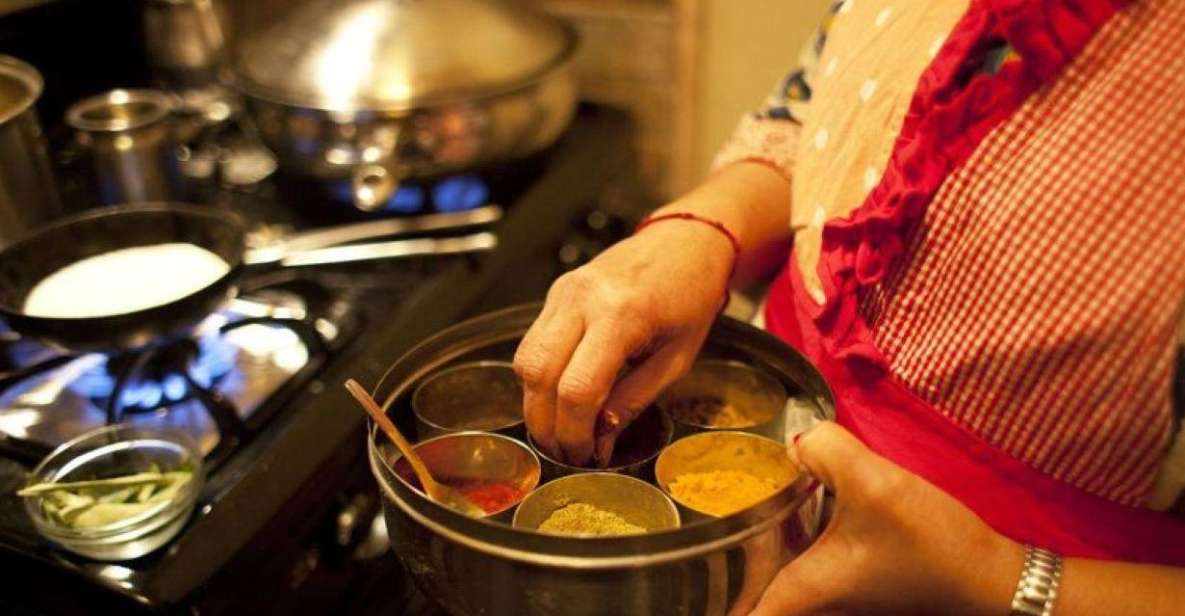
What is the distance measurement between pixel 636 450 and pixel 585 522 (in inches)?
4.6

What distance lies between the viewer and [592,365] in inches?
26.1

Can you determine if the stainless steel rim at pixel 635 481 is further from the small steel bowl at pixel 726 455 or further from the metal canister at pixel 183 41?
the metal canister at pixel 183 41

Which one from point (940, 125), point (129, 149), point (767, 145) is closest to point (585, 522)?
point (940, 125)

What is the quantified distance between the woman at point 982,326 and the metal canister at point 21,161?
0.67 metres

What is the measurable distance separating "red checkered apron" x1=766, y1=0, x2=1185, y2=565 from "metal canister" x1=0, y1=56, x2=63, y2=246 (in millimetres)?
854

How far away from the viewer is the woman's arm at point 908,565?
1.78 feet

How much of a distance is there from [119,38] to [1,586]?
945 millimetres

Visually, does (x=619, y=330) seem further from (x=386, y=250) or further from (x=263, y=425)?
(x=386, y=250)

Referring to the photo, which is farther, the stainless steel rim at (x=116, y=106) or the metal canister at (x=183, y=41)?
the metal canister at (x=183, y=41)

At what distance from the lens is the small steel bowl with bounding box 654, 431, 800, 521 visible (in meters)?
0.68

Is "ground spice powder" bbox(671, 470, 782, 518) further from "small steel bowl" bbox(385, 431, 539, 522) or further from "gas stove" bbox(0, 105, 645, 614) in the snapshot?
"gas stove" bbox(0, 105, 645, 614)

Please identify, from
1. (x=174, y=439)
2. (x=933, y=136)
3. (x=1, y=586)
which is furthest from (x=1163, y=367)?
(x=1, y=586)

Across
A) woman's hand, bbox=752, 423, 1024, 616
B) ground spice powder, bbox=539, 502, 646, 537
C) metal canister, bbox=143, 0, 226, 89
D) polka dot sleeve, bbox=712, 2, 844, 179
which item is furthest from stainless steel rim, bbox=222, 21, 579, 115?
woman's hand, bbox=752, 423, 1024, 616

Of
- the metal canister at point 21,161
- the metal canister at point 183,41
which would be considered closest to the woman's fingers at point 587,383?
the metal canister at point 21,161
